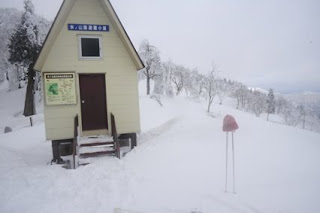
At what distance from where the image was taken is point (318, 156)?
8977mm

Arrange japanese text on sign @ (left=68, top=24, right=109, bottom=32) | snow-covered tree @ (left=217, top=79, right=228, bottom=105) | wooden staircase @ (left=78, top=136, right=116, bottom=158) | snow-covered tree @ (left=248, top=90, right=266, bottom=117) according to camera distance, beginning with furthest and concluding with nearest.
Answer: snow-covered tree @ (left=248, top=90, right=266, bottom=117) → snow-covered tree @ (left=217, top=79, right=228, bottom=105) → japanese text on sign @ (left=68, top=24, right=109, bottom=32) → wooden staircase @ (left=78, top=136, right=116, bottom=158)

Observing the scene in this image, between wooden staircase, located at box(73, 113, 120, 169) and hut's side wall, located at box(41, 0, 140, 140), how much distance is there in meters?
0.59

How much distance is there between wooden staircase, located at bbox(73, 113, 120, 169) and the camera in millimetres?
7445

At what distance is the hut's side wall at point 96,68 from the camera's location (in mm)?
8211

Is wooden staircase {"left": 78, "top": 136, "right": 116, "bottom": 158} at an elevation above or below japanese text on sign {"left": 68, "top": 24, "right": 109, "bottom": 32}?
below

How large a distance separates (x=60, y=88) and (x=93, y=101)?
1439 millimetres

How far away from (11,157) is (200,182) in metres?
8.62

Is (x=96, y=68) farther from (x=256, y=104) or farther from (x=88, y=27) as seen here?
(x=256, y=104)

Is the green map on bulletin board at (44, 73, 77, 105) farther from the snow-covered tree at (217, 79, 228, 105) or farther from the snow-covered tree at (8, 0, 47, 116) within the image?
the snow-covered tree at (217, 79, 228, 105)

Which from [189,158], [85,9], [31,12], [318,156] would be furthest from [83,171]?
[31,12]

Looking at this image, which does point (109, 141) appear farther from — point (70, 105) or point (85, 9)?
point (85, 9)

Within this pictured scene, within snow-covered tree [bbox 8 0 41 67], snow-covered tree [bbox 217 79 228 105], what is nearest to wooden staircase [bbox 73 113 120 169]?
snow-covered tree [bbox 8 0 41 67]

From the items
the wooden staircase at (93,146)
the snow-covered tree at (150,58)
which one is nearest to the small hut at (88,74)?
the wooden staircase at (93,146)

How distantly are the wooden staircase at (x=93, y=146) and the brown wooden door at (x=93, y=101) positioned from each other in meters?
0.57
